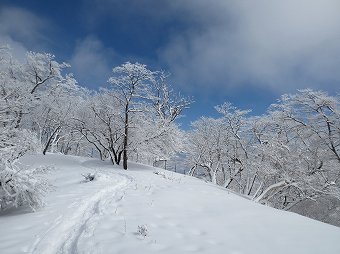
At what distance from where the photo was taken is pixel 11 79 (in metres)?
27.1

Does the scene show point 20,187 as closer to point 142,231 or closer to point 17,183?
point 17,183

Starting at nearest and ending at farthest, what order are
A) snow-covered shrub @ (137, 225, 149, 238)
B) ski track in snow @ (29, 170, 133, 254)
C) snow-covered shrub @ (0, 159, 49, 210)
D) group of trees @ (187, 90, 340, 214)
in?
ski track in snow @ (29, 170, 133, 254) < snow-covered shrub @ (137, 225, 149, 238) < snow-covered shrub @ (0, 159, 49, 210) < group of trees @ (187, 90, 340, 214)

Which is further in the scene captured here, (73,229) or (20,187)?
(20,187)

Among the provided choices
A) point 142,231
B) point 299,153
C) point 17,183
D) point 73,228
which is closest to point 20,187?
point 17,183

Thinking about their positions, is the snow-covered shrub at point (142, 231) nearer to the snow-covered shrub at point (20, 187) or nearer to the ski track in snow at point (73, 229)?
the ski track in snow at point (73, 229)

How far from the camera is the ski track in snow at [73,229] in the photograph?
6605 millimetres

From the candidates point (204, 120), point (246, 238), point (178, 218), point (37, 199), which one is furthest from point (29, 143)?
point (204, 120)

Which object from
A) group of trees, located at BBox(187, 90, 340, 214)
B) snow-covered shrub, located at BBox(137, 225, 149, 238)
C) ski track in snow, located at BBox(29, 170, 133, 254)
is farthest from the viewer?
group of trees, located at BBox(187, 90, 340, 214)

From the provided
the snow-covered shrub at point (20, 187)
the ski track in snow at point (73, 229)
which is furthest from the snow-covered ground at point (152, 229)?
the snow-covered shrub at point (20, 187)

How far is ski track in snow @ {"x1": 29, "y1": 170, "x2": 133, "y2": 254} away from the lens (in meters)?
6.61

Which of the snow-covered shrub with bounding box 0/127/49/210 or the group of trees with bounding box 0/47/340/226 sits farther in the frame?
the group of trees with bounding box 0/47/340/226

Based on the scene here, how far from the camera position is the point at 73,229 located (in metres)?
8.00

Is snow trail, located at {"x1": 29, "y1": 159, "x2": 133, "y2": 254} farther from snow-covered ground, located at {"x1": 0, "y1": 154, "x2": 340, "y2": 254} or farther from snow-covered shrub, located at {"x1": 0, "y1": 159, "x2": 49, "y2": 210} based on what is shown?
snow-covered shrub, located at {"x1": 0, "y1": 159, "x2": 49, "y2": 210}

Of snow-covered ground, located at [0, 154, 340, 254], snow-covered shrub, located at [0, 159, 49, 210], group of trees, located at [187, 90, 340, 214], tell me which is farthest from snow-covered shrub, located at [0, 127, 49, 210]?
group of trees, located at [187, 90, 340, 214]
